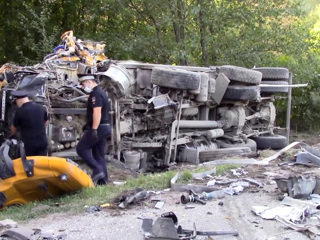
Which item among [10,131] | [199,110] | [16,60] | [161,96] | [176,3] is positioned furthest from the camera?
[16,60]

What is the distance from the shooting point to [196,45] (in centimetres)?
1382

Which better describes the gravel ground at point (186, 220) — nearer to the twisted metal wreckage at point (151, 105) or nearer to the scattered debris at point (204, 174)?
the scattered debris at point (204, 174)

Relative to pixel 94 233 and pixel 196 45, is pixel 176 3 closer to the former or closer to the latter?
pixel 196 45

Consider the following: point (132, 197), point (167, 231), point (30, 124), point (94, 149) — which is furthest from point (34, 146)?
point (167, 231)

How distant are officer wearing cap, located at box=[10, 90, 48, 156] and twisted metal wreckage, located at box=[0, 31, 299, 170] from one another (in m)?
0.71

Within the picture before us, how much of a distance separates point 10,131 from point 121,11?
8531 mm

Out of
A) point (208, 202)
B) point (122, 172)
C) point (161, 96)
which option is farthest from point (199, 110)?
point (208, 202)

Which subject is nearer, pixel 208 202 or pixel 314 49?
pixel 208 202

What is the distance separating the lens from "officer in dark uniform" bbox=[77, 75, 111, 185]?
665cm

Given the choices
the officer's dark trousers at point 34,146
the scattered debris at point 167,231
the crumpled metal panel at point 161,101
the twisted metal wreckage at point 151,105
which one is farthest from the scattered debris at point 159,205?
the crumpled metal panel at point 161,101

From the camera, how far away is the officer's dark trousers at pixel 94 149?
22.0 feet

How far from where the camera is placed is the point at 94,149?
6.98 metres

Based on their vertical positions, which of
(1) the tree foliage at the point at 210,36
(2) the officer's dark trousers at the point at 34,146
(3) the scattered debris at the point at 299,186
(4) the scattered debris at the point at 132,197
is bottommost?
(4) the scattered debris at the point at 132,197

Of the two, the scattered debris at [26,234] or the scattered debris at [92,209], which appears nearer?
the scattered debris at [26,234]
